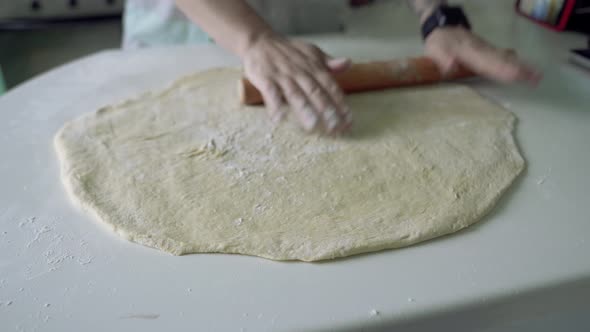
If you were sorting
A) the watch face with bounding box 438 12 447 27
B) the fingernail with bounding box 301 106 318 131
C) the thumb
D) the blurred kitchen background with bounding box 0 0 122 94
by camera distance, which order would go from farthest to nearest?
the blurred kitchen background with bounding box 0 0 122 94, the watch face with bounding box 438 12 447 27, the thumb, the fingernail with bounding box 301 106 318 131

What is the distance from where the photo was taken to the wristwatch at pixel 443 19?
1.11 m

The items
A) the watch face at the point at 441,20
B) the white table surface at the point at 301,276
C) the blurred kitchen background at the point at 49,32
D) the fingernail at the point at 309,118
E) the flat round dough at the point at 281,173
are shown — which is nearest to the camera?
the white table surface at the point at 301,276

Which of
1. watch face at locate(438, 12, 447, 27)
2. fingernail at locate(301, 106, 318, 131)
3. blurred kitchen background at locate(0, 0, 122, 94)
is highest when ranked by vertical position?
watch face at locate(438, 12, 447, 27)

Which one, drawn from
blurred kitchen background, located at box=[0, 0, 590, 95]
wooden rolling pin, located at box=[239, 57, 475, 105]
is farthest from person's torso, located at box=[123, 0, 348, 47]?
wooden rolling pin, located at box=[239, 57, 475, 105]

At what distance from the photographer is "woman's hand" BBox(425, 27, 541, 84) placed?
38.3 inches

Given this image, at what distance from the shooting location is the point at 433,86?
1008 mm

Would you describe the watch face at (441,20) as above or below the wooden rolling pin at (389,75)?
above

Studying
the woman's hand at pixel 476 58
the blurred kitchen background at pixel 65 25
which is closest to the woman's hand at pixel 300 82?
the woman's hand at pixel 476 58

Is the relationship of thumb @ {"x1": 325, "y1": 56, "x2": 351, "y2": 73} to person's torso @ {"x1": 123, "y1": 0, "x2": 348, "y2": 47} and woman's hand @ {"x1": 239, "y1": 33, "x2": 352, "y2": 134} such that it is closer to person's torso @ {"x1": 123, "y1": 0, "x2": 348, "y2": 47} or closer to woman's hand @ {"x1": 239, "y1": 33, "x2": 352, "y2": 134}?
woman's hand @ {"x1": 239, "y1": 33, "x2": 352, "y2": 134}

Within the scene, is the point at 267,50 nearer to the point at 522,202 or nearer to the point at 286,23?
the point at 286,23

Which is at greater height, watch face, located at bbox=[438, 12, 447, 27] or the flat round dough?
watch face, located at bbox=[438, 12, 447, 27]

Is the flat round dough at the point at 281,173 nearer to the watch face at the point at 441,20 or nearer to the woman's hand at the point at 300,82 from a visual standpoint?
the woman's hand at the point at 300,82

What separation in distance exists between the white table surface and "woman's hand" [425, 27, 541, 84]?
253mm

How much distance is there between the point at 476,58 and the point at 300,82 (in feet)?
1.37
